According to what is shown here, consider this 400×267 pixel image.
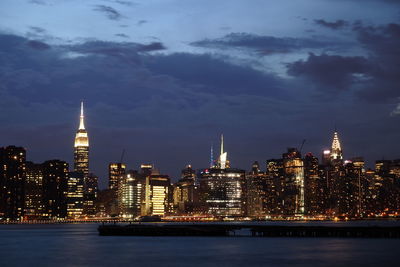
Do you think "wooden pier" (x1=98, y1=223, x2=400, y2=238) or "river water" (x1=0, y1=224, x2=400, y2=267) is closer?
"river water" (x1=0, y1=224, x2=400, y2=267)

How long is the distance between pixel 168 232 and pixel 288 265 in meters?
79.8

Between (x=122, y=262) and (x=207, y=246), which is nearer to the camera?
(x=122, y=262)

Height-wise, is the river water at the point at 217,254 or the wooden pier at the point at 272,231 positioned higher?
the wooden pier at the point at 272,231

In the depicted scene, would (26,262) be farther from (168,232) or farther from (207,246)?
(168,232)

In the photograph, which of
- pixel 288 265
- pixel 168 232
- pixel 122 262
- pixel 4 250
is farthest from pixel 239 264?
pixel 168 232

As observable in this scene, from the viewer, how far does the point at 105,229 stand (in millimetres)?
178750

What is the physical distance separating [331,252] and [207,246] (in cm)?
2626

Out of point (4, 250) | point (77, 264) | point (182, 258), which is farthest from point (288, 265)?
point (4, 250)

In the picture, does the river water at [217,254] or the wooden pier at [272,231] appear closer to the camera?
the river water at [217,254]

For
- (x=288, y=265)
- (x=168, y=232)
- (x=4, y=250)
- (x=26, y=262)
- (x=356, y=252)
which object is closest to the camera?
(x=288, y=265)

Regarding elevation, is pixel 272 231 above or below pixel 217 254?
above

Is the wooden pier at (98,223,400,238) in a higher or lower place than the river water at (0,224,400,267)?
higher

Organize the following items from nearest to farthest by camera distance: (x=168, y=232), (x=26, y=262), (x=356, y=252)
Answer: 1. (x=26, y=262)
2. (x=356, y=252)
3. (x=168, y=232)

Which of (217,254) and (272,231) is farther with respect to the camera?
(272,231)
